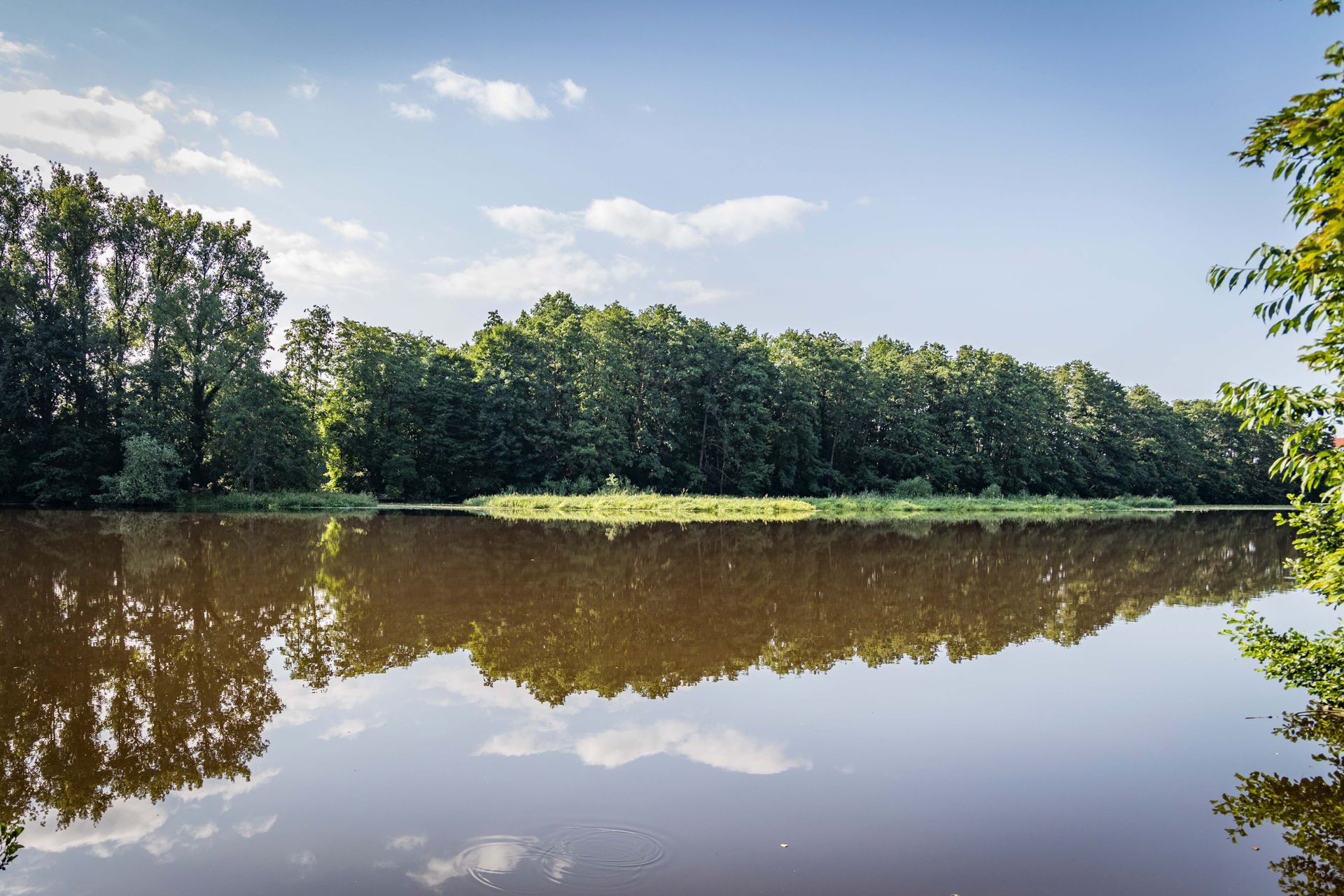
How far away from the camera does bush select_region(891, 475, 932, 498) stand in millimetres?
51031

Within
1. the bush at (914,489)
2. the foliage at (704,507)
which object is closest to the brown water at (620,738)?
the foliage at (704,507)

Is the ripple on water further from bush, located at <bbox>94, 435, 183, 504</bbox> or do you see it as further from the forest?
bush, located at <bbox>94, 435, 183, 504</bbox>

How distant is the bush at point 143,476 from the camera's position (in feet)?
106

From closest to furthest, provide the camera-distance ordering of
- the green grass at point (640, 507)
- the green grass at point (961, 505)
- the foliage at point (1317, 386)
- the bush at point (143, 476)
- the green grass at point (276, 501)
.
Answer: the foliage at point (1317, 386)
the bush at point (143, 476)
the green grass at point (640, 507)
the green grass at point (276, 501)
the green grass at point (961, 505)

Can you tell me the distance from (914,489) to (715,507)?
2041 cm

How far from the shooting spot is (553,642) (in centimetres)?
898

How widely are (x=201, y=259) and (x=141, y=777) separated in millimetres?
41273

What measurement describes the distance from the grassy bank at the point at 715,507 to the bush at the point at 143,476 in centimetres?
1336

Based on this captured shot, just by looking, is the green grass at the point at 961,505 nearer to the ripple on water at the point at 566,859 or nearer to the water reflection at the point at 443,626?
the water reflection at the point at 443,626

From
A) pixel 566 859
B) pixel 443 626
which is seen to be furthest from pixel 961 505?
pixel 566 859

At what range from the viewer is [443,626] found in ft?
32.4

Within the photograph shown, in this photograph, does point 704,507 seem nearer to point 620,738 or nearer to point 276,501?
point 276,501

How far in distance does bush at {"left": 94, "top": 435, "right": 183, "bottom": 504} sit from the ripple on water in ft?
117

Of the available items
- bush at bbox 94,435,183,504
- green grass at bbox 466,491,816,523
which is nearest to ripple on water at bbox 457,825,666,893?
green grass at bbox 466,491,816,523
